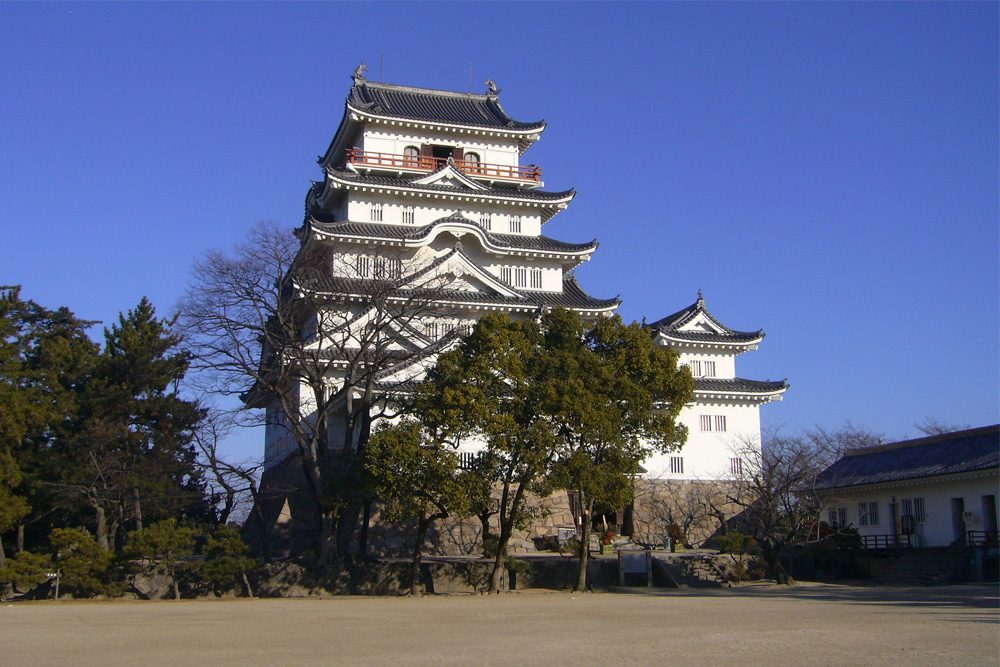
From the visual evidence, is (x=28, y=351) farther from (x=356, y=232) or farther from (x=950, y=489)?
(x=950, y=489)

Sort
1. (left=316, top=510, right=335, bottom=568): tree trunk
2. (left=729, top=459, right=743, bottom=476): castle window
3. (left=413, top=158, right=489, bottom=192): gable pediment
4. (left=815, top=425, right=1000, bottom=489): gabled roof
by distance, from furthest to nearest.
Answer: (left=413, top=158, right=489, bottom=192): gable pediment
(left=729, top=459, right=743, bottom=476): castle window
(left=815, top=425, right=1000, bottom=489): gabled roof
(left=316, top=510, right=335, bottom=568): tree trunk

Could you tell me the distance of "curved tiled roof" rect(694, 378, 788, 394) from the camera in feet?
109

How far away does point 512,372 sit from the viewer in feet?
70.3

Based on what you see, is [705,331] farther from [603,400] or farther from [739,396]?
[603,400]

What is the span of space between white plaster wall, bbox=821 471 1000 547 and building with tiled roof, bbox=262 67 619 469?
11.0m

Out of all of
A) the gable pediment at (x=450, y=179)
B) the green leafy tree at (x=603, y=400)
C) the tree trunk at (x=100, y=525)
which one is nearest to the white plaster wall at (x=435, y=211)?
the gable pediment at (x=450, y=179)

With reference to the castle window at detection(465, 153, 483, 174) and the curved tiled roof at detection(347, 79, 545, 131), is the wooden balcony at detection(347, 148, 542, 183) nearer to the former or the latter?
the castle window at detection(465, 153, 483, 174)

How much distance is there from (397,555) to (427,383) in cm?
787

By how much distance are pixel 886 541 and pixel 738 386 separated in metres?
7.87

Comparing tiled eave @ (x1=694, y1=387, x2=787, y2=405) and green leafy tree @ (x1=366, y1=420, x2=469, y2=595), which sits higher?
tiled eave @ (x1=694, y1=387, x2=787, y2=405)

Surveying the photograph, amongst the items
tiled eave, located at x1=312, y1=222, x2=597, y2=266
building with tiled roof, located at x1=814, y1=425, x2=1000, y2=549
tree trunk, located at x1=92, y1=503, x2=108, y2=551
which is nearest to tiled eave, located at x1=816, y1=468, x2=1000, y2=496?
building with tiled roof, located at x1=814, y1=425, x2=1000, y2=549

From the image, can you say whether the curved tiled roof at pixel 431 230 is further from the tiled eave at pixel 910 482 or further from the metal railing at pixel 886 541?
the metal railing at pixel 886 541

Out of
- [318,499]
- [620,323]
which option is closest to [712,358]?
[620,323]

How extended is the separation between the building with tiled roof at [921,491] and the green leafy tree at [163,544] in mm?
19340
